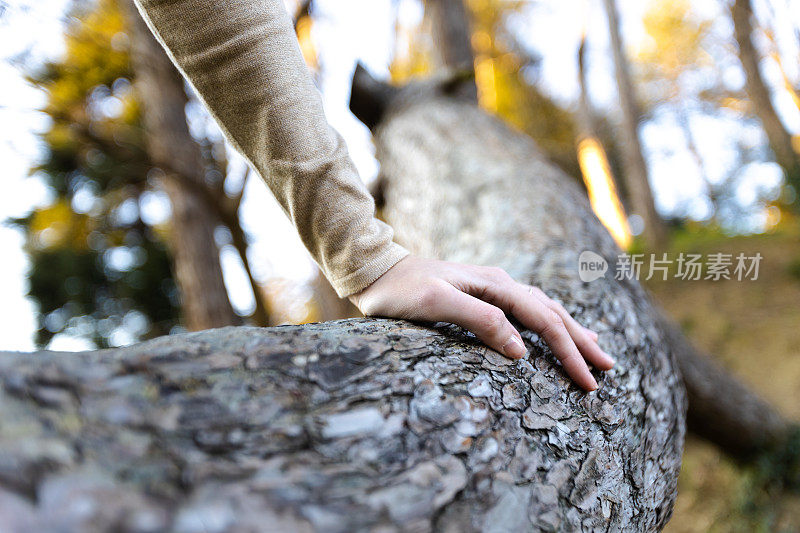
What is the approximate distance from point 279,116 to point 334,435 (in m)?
0.65

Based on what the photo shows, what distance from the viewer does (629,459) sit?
3.37ft

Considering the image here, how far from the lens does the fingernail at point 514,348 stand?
3.14 ft

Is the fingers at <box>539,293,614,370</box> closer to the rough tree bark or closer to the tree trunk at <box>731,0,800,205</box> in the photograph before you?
the rough tree bark

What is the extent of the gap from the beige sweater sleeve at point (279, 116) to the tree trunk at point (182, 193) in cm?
306

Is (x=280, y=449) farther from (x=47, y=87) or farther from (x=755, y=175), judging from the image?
(x=755, y=175)

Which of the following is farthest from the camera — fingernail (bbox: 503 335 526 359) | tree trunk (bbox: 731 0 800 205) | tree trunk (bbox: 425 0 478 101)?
tree trunk (bbox: 731 0 800 205)

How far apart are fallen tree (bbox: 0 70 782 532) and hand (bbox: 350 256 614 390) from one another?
3 centimetres

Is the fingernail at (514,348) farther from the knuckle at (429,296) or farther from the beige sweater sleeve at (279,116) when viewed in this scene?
the beige sweater sleeve at (279,116)


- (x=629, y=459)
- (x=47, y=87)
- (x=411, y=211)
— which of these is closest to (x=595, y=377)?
(x=629, y=459)

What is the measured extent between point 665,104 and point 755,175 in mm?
4062

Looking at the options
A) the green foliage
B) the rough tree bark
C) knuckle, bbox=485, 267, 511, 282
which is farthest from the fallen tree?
the green foliage

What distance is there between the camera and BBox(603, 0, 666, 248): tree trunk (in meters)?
6.36

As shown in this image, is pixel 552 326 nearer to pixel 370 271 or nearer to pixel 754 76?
pixel 370 271

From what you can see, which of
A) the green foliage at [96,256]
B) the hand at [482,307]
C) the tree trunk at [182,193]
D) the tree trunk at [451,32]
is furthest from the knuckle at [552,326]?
the green foliage at [96,256]
